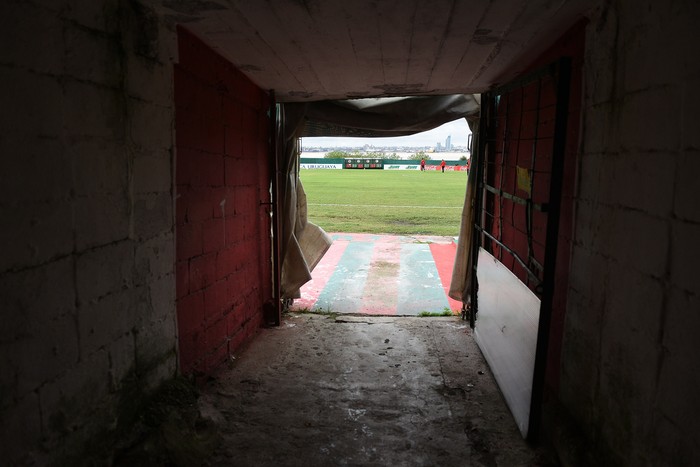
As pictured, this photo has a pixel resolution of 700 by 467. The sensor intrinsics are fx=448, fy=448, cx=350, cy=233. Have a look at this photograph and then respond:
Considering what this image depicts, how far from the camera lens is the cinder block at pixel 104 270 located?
Answer: 5.45ft

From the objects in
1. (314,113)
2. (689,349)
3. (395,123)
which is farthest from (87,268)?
(395,123)

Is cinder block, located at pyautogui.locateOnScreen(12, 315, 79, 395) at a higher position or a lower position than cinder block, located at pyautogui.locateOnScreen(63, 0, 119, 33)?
lower

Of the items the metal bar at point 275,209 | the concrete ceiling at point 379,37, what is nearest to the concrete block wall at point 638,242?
the concrete ceiling at point 379,37

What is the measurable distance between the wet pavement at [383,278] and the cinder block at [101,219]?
2.93 meters

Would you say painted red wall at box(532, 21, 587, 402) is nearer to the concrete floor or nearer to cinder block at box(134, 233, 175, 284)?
the concrete floor

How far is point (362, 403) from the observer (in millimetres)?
2834

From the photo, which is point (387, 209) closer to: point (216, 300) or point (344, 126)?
point (344, 126)

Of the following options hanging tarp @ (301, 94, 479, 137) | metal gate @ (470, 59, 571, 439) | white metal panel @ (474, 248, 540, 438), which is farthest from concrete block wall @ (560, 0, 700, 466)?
hanging tarp @ (301, 94, 479, 137)

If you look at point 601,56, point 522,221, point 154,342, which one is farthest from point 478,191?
point 154,342

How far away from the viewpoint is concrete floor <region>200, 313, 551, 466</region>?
2.33 meters

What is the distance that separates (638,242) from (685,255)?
27cm

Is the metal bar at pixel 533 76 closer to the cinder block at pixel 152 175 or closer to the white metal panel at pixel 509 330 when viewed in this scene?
the white metal panel at pixel 509 330

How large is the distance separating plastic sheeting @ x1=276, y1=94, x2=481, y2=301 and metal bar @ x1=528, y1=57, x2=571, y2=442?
1934 mm

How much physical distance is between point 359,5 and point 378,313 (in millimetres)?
3194
